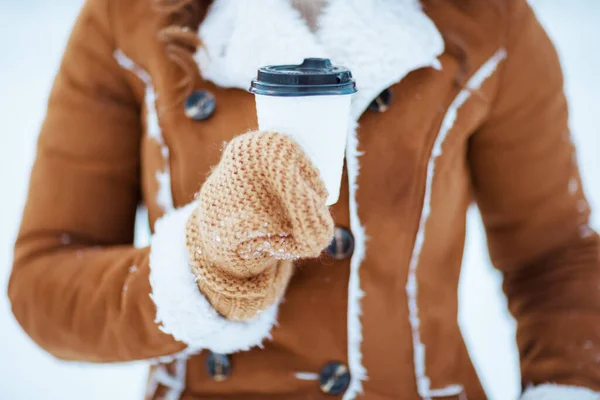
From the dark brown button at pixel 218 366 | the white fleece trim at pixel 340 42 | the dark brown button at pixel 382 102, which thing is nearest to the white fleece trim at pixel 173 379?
the dark brown button at pixel 218 366

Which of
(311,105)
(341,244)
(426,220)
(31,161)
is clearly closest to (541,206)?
(426,220)

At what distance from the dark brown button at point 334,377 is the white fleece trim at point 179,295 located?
0.12m

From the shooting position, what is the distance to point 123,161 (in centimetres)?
64

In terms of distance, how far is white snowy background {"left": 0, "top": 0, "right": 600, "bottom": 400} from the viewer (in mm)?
1340

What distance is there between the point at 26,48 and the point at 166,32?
1751mm

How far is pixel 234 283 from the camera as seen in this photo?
49cm

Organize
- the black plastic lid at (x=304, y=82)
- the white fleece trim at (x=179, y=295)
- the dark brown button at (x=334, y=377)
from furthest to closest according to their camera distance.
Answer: the dark brown button at (x=334, y=377)
the white fleece trim at (x=179, y=295)
the black plastic lid at (x=304, y=82)

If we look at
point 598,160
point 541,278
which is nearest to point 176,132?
point 541,278

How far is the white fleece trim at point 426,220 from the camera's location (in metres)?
0.60

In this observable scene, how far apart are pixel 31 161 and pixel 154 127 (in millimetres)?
1092

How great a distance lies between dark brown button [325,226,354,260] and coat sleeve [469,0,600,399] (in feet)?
0.74

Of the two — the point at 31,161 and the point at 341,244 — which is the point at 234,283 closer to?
the point at 341,244

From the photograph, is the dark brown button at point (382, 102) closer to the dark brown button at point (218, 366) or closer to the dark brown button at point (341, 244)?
the dark brown button at point (341, 244)

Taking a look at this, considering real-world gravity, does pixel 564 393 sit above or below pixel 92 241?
below
